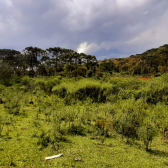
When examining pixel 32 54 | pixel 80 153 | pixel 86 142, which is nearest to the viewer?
pixel 80 153

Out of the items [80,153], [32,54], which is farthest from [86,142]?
[32,54]

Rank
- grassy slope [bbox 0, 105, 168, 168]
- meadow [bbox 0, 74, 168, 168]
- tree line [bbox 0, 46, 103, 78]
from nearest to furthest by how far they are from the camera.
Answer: grassy slope [bbox 0, 105, 168, 168] → meadow [bbox 0, 74, 168, 168] → tree line [bbox 0, 46, 103, 78]

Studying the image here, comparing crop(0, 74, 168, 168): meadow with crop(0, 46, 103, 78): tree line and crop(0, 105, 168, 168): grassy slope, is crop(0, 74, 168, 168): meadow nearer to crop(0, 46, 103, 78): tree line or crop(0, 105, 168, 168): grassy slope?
crop(0, 105, 168, 168): grassy slope

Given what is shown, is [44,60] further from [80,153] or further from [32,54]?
[80,153]

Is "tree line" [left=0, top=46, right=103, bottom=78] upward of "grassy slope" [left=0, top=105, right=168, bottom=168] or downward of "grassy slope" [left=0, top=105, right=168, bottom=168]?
upward

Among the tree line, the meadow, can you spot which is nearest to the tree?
the tree line

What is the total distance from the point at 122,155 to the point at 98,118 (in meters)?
4.54

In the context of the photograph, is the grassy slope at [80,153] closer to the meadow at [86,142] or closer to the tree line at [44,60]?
the meadow at [86,142]

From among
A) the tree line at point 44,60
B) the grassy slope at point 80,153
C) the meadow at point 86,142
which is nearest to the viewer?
the grassy slope at point 80,153

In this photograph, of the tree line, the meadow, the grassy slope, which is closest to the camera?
the grassy slope

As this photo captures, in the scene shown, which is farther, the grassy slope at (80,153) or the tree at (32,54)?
the tree at (32,54)

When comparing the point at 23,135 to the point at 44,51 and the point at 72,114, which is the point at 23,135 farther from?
the point at 44,51

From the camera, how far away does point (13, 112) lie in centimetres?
1010

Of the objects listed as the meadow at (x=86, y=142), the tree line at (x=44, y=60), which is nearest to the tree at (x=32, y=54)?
the tree line at (x=44, y=60)
